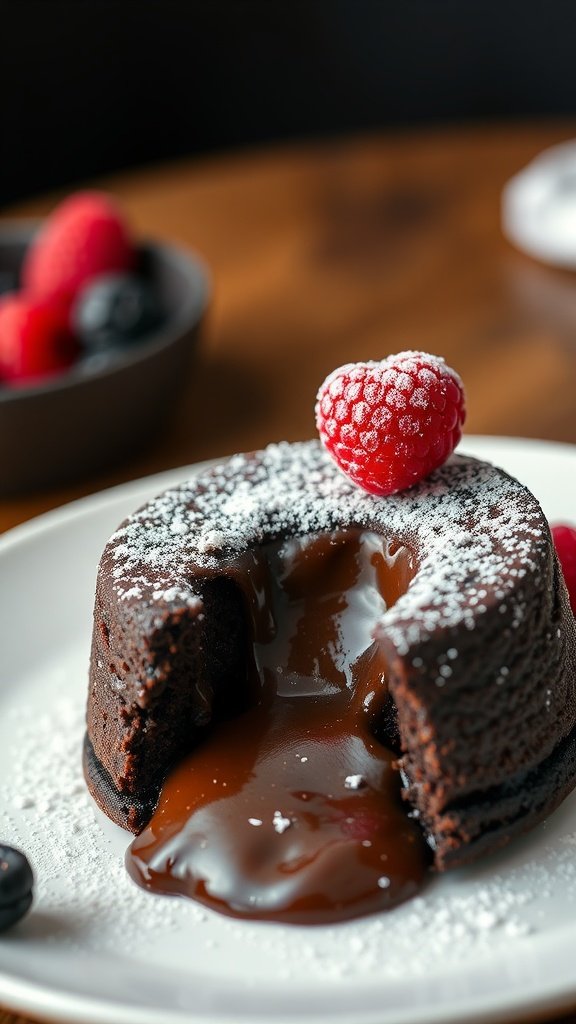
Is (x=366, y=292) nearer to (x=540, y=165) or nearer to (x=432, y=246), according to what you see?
(x=432, y=246)

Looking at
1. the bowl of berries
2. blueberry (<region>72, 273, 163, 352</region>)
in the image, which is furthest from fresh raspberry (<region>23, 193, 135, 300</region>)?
blueberry (<region>72, 273, 163, 352</region>)

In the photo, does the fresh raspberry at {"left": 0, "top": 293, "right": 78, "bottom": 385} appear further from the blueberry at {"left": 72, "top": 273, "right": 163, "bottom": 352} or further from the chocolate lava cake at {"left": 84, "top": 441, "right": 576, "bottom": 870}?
the chocolate lava cake at {"left": 84, "top": 441, "right": 576, "bottom": 870}

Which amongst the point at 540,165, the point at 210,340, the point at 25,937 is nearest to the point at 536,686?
the point at 25,937

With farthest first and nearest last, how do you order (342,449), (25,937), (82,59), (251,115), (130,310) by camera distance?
(251,115) < (82,59) < (130,310) < (342,449) < (25,937)

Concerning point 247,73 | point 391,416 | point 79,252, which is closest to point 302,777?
point 391,416

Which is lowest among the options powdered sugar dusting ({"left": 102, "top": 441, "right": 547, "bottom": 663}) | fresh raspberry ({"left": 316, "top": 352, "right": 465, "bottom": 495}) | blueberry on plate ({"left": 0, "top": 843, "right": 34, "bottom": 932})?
blueberry on plate ({"left": 0, "top": 843, "right": 34, "bottom": 932})

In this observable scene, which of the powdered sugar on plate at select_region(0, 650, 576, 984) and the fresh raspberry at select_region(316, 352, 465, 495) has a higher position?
the fresh raspberry at select_region(316, 352, 465, 495)
